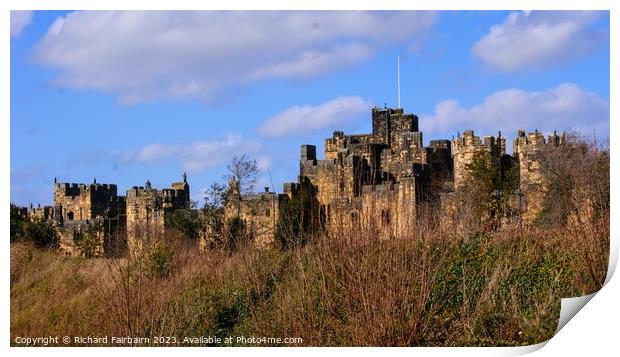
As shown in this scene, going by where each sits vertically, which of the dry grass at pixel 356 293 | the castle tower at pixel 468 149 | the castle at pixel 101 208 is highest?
the castle tower at pixel 468 149

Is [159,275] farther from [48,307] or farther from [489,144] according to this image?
[489,144]

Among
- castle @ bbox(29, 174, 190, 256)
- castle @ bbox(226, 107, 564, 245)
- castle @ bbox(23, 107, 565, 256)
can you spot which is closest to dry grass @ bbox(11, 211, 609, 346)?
castle @ bbox(23, 107, 565, 256)

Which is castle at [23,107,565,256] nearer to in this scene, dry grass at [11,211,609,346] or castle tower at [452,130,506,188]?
castle tower at [452,130,506,188]

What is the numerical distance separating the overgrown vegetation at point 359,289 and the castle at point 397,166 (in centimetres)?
1202

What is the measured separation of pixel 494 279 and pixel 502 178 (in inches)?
848

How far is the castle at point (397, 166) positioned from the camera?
1208 inches

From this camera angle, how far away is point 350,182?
37.5 m

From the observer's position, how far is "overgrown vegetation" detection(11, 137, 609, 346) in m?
11.4

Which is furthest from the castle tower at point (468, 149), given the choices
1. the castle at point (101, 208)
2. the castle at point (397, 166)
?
the castle at point (101, 208)

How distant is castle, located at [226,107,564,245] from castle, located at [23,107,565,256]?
0.08 feet

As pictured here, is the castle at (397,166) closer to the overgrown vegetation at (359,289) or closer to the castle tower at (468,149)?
the castle tower at (468,149)

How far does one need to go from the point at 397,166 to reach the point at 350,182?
2251 millimetres

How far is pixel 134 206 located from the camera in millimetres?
42469
